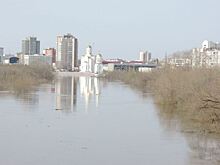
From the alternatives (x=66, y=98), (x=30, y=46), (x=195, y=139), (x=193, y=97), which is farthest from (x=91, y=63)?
(x=195, y=139)

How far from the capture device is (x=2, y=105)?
23453 millimetres

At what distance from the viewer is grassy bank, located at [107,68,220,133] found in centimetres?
1559

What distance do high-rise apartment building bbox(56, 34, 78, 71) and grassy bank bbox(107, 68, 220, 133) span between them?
8421cm

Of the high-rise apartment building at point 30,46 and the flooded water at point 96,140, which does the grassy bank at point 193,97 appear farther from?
the high-rise apartment building at point 30,46

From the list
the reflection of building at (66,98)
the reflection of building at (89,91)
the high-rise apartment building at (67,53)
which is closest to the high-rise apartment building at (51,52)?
the high-rise apartment building at (67,53)

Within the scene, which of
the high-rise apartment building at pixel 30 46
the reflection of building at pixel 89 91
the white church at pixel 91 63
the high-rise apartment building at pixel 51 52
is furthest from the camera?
the high-rise apartment building at pixel 30 46

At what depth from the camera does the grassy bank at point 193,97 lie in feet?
51.2

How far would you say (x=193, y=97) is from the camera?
1944 centimetres

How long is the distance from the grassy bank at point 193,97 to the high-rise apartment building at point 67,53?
8421 cm

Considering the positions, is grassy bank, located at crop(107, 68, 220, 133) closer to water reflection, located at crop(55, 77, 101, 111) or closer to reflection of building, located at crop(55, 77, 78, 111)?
water reflection, located at crop(55, 77, 101, 111)

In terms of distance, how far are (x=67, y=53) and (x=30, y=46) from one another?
38.6ft

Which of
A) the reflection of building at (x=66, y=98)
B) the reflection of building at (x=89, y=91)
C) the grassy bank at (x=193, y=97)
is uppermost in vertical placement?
the grassy bank at (x=193, y=97)

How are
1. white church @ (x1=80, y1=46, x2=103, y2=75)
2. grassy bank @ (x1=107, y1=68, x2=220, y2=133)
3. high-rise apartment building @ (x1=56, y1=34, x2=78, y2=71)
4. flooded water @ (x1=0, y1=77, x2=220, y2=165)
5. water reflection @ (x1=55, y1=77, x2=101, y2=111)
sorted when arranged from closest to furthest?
flooded water @ (x1=0, y1=77, x2=220, y2=165)
grassy bank @ (x1=107, y1=68, x2=220, y2=133)
water reflection @ (x1=55, y1=77, x2=101, y2=111)
white church @ (x1=80, y1=46, x2=103, y2=75)
high-rise apartment building @ (x1=56, y1=34, x2=78, y2=71)

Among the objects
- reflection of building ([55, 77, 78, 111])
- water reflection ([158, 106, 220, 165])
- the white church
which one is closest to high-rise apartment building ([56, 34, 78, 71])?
the white church
